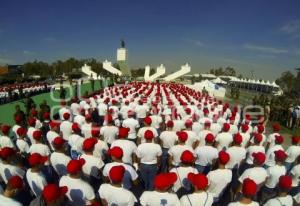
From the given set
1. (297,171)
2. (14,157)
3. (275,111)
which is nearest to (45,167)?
(14,157)

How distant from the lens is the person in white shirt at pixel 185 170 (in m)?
5.60

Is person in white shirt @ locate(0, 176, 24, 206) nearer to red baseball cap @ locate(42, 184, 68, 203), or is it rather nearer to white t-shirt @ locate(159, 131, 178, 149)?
red baseball cap @ locate(42, 184, 68, 203)

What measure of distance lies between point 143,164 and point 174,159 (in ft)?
2.37

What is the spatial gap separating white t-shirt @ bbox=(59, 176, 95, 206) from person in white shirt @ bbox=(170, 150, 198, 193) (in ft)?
5.35

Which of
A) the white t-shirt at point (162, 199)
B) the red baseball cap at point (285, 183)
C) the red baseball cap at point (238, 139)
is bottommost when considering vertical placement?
the white t-shirt at point (162, 199)

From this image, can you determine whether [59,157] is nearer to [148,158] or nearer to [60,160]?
[60,160]

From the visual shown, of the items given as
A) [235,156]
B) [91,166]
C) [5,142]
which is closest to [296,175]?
[235,156]

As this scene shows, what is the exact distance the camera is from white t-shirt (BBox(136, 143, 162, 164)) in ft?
23.1

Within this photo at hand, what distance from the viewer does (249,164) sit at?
7945mm

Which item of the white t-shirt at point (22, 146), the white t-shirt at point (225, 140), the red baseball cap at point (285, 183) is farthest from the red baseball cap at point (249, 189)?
the white t-shirt at point (22, 146)

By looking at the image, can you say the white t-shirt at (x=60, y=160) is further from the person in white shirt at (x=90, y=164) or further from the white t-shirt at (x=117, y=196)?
the white t-shirt at (x=117, y=196)

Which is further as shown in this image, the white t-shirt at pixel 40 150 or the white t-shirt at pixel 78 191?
the white t-shirt at pixel 40 150

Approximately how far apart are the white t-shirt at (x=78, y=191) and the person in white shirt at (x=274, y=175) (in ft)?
11.9

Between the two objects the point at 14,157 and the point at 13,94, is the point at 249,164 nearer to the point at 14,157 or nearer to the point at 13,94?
the point at 14,157
